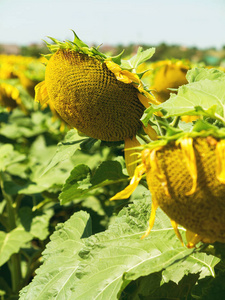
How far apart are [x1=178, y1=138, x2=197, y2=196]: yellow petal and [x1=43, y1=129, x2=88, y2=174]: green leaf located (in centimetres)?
60

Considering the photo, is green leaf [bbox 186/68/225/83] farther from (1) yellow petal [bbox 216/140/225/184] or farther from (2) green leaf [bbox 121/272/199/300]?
(2) green leaf [bbox 121/272/199/300]

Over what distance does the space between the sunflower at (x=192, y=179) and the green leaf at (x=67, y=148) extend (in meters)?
0.54

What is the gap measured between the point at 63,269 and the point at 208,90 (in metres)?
0.69

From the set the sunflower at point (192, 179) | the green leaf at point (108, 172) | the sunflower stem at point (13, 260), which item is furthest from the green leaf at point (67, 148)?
the sunflower stem at point (13, 260)

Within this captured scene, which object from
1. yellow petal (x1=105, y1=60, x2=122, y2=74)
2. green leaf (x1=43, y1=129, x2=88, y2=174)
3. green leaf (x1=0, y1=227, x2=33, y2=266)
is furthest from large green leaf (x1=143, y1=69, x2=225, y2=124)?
green leaf (x1=0, y1=227, x2=33, y2=266)

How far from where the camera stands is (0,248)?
6.61 ft

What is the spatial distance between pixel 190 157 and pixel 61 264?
721 mm

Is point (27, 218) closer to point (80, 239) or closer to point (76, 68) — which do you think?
point (80, 239)

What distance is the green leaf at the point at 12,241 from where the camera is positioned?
Answer: 1956 millimetres

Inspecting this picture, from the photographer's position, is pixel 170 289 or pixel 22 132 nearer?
pixel 170 289

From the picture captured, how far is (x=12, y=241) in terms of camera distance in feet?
6.79

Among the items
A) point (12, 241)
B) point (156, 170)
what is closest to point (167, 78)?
point (12, 241)

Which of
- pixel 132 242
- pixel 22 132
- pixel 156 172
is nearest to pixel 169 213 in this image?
pixel 156 172

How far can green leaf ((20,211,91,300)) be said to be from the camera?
1.27 m
